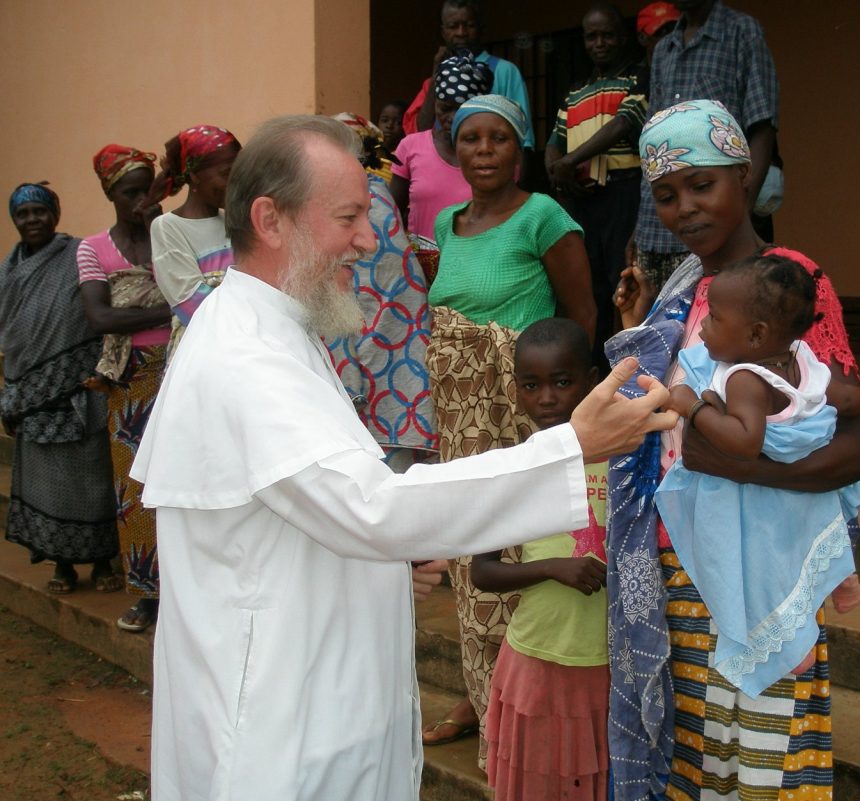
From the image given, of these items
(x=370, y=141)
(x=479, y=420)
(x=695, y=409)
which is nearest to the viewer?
(x=695, y=409)

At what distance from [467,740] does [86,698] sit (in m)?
2.35

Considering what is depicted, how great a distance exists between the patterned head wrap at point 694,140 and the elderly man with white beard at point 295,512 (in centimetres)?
83

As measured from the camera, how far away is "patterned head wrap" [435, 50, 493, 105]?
451 cm

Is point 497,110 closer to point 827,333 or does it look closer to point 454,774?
point 827,333

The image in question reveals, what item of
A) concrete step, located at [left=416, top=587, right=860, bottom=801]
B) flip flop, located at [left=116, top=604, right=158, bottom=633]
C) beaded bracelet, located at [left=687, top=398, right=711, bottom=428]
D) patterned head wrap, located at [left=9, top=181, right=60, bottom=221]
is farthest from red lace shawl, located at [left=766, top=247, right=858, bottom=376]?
patterned head wrap, located at [left=9, top=181, right=60, bottom=221]

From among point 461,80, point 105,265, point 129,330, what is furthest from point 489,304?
point 105,265

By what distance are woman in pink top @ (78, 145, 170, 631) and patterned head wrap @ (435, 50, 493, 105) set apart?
5.11ft

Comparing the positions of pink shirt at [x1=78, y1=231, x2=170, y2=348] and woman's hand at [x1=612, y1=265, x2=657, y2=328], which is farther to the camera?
pink shirt at [x1=78, y1=231, x2=170, y2=348]

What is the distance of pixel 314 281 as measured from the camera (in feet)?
6.75

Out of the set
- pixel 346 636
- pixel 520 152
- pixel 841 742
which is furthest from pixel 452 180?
pixel 346 636

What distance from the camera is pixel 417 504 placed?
172cm

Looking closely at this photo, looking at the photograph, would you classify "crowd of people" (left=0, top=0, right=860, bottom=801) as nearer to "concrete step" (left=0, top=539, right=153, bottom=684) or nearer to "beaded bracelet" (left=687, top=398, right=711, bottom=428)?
"beaded bracelet" (left=687, top=398, right=711, bottom=428)

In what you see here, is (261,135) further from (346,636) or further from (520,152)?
(520,152)

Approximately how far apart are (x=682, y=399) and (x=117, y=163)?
3738mm
